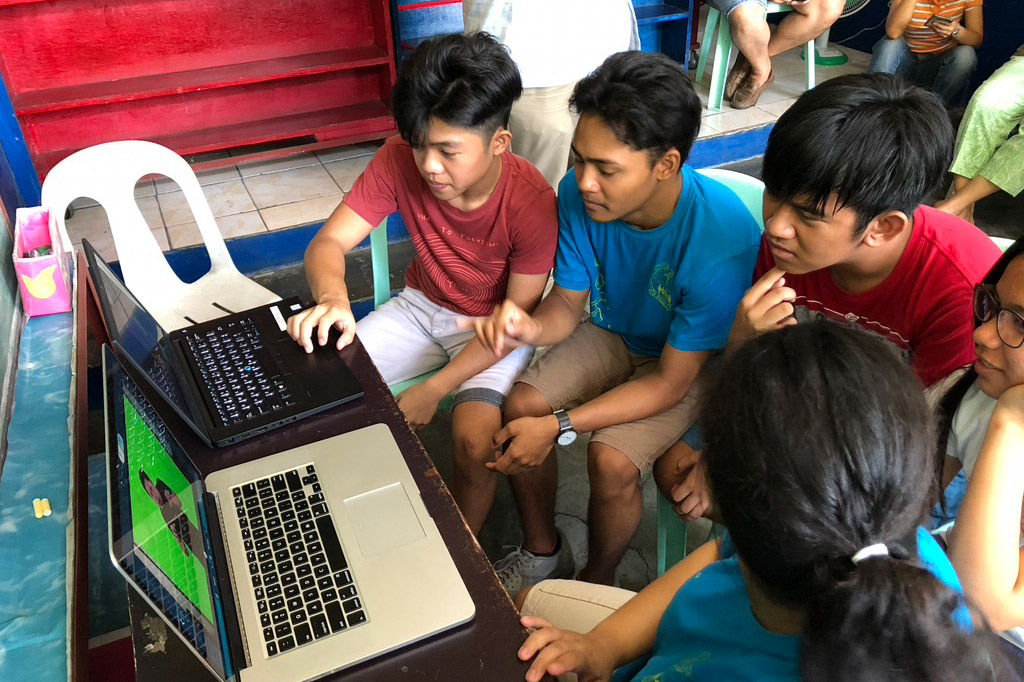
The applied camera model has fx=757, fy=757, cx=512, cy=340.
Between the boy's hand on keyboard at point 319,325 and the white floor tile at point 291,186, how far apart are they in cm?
207

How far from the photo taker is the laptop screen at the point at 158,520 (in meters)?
0.65

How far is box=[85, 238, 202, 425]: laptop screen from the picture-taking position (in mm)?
1008

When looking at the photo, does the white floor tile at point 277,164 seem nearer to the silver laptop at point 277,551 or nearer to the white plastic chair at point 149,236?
the white plastic chair at point 149,236

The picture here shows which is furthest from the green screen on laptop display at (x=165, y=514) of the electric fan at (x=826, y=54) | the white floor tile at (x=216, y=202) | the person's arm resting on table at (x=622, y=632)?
the electric fan at (x=826, y=54)

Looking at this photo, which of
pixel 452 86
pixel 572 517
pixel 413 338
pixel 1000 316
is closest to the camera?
pixel 1000 316

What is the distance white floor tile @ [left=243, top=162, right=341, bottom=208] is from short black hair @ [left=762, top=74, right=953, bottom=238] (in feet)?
8.07

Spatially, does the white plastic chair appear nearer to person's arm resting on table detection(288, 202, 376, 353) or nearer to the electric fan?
→ person's arm resting on table detection(288, 202, 376, 353)

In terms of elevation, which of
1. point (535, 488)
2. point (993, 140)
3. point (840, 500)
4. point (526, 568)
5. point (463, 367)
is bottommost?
point (526, 568)

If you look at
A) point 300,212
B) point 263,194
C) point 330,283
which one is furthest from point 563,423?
point 263,194

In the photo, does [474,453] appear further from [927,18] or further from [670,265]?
[927,18]

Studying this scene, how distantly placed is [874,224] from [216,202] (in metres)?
2.77

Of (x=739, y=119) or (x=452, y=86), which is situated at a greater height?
(x=452, y=86)

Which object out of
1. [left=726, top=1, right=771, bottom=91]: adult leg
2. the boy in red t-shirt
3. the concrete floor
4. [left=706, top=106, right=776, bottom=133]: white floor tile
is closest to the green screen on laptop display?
the boy in red t-shirt

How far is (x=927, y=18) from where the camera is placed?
11.4 ft
